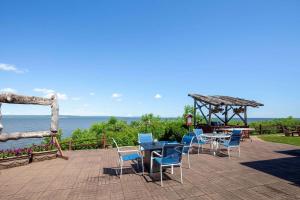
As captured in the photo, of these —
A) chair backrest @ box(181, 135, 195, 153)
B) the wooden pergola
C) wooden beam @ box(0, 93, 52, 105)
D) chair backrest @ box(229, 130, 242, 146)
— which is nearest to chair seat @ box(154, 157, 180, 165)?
chair backrest @ box(181, 135, 195, 153)

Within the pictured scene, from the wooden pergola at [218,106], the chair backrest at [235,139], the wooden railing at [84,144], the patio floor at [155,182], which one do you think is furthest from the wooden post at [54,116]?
the wooden pergola at [218,106]

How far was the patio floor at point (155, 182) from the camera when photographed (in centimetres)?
469

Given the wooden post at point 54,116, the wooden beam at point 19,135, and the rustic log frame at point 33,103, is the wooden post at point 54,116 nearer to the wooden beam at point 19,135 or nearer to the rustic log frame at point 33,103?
the rustic log frame at point 33,103

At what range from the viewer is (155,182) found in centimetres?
551

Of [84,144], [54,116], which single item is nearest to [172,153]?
[54,116]

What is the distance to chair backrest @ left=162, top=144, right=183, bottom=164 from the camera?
17.7ft

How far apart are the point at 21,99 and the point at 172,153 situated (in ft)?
21.3

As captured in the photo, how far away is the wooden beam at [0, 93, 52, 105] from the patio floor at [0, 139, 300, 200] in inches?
99.4

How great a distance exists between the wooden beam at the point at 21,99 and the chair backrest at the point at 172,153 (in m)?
6.31

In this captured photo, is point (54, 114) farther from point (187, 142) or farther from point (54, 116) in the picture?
point (187, 142)

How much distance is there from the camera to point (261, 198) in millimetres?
4398

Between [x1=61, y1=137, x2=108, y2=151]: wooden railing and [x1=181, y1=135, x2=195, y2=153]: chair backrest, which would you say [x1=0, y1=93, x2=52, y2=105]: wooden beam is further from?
[x1=181, y1=135, x2=195, y2=153]: chair backrest

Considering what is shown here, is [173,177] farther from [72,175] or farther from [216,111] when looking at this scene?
[216,111]

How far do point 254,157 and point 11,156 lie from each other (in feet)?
30.7
